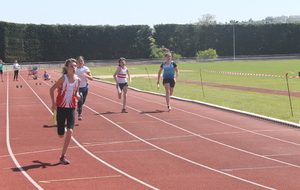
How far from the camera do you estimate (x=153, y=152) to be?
10.4 metres

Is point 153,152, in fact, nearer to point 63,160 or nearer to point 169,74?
point 63,160

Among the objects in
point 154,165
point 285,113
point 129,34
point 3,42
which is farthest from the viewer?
point 129,34

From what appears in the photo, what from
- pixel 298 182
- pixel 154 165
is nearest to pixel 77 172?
pixel 154 165

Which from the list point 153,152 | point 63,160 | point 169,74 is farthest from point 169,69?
point 63,160

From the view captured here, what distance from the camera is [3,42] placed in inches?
3135

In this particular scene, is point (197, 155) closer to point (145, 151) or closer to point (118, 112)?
point (145, 151)

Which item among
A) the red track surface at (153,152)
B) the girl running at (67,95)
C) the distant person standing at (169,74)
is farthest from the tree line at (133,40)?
the girl running at (67,95)

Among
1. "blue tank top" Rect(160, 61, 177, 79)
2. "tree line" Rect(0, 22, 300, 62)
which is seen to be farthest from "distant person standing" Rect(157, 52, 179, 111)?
"tree line" Rect(0, 22, 300, 62)

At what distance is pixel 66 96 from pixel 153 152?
2.37 metres

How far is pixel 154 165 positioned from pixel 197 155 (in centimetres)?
125

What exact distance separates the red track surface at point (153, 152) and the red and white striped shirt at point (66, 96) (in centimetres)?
112

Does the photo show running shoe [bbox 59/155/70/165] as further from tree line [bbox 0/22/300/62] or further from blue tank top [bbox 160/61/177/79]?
tree line [bbox 0/22/300/62]

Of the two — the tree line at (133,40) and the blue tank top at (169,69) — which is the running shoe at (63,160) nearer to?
the blue tank top at (169,69)

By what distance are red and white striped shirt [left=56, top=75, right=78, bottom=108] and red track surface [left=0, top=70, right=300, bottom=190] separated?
1117 millimetres
